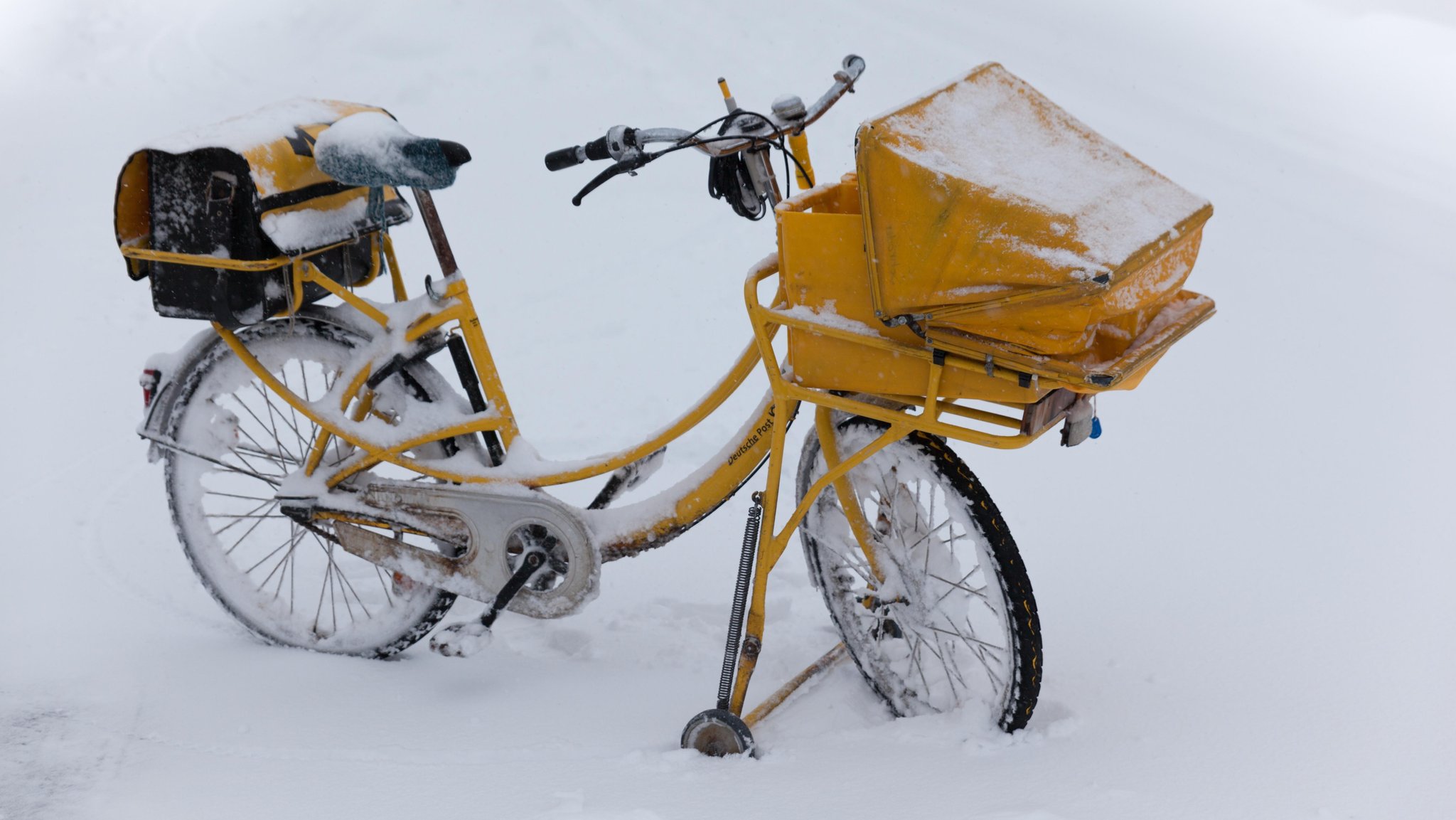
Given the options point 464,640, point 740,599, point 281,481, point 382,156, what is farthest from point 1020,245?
point 281,481

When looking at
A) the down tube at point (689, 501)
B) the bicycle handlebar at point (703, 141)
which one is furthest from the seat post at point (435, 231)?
the down tube at point (689, 501)

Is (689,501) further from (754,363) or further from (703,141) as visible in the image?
(703,141)

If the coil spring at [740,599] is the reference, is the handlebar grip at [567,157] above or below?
above

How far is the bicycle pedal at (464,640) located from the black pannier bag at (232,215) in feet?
2.91

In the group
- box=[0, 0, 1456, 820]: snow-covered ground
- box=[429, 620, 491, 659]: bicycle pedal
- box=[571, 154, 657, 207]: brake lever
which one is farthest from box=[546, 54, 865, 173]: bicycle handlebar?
box=[0, 0, 1456, 820]: snow-covered ground

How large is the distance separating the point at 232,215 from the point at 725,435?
80.2 inches

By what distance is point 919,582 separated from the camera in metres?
2.85

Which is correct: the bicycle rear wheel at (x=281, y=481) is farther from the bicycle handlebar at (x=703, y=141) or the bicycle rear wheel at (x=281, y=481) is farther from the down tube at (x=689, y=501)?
the bicycle handlebar at (x=703, y=141)

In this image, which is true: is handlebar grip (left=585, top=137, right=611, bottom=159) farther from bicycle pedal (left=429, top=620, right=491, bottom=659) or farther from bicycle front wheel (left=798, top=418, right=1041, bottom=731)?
bicycle pedal (left=429, top=620, right=491, bottom=659)

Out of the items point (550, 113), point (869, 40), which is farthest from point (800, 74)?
point (550, 113)

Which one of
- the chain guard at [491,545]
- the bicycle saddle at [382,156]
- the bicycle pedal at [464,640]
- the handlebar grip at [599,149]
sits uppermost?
the handlebar grip at [599,149]

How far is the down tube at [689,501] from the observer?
2918 mm

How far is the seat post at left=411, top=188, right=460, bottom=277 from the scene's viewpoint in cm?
300

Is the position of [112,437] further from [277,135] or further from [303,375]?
[277,135]
